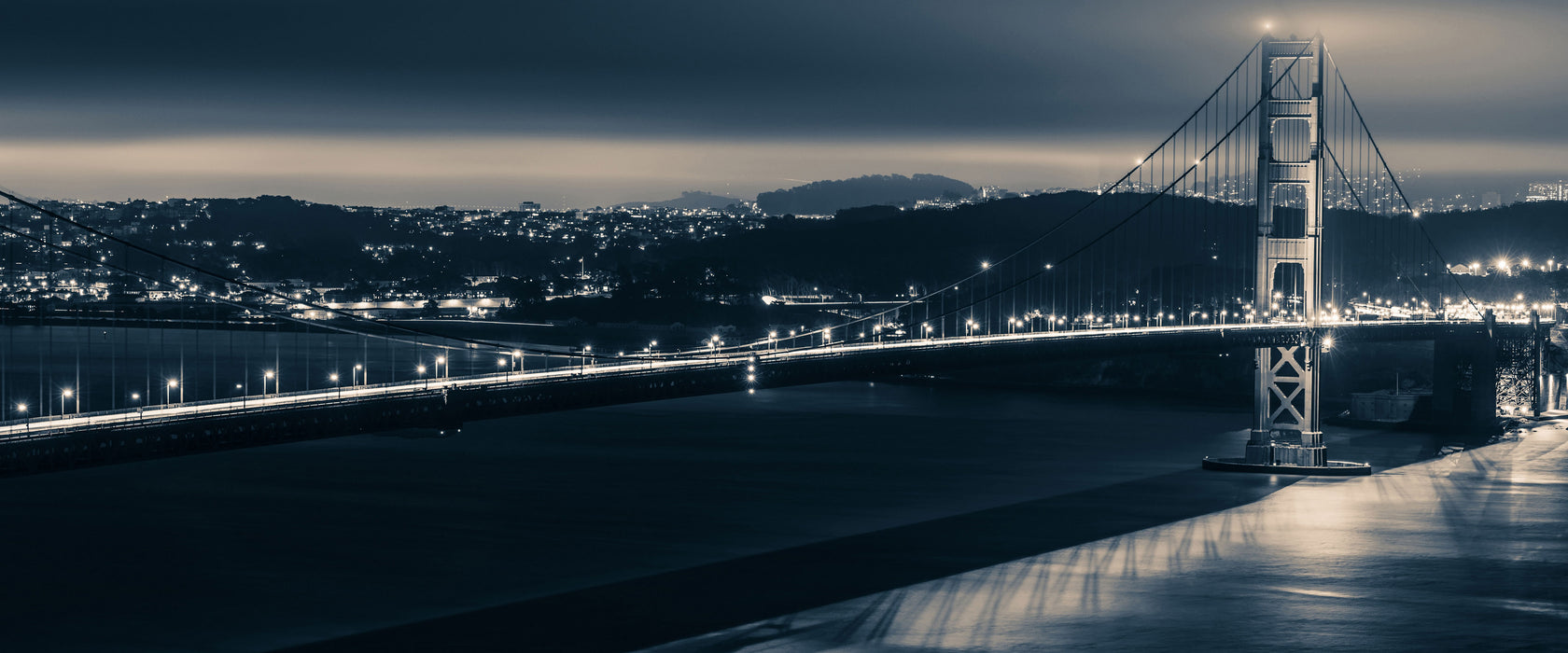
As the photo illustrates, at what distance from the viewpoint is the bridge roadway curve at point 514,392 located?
22828 millimetres

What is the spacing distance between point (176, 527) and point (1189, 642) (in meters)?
23.1

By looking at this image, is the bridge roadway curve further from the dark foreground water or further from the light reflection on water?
the light reflection on water

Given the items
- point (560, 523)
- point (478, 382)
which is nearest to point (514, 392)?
point (478, 382)

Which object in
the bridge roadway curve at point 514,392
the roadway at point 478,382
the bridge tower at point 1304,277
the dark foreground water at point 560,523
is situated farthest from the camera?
the bridge tower at point 1304,277

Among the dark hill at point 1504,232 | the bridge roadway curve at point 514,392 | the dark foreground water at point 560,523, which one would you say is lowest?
the dark foreground water at point 560,523

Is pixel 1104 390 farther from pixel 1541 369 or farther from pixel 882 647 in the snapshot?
pixel 882 647

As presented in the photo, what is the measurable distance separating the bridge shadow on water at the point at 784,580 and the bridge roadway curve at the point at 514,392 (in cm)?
367

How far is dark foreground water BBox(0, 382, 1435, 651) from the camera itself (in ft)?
83.2

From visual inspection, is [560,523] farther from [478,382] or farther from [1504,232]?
[1504,232]

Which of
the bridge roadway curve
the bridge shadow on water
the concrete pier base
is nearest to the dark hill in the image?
the bridge roadway curve

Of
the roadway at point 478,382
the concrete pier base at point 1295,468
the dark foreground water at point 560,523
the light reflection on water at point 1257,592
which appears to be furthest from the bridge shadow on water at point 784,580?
the roadway at point 478,382

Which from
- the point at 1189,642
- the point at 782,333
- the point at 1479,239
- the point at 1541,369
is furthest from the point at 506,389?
the point at 1479,239

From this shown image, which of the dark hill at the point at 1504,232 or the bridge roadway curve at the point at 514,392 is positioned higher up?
the dark hill at the point at 1504,232

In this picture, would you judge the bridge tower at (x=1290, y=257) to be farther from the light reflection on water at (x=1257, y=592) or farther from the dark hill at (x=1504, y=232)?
the dark hill at (x=1504, y=232)
